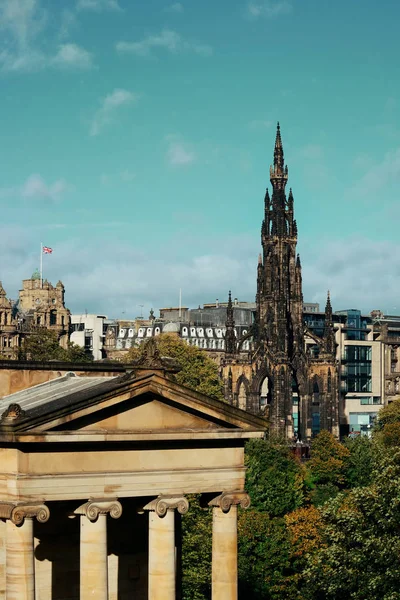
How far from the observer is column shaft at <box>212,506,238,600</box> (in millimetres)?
40250

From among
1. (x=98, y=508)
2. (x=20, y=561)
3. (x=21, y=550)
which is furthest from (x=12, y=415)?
(x=20, y=561)

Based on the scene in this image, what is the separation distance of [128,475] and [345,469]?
10765 cm

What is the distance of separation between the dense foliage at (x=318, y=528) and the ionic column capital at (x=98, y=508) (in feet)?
88.1

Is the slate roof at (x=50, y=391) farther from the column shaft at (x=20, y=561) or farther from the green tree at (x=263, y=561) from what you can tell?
the green tree at (x=263, y=561)

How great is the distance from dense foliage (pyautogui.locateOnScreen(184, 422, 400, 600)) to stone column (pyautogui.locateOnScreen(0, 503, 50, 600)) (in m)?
28.8

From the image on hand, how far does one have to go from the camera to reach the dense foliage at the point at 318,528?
65438mm

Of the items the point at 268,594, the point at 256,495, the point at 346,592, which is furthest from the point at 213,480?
the point at 256,495

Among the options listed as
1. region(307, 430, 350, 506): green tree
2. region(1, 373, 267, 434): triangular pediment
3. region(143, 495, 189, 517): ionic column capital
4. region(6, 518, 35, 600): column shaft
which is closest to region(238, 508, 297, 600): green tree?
region(307, 430, 350, 506): green tree

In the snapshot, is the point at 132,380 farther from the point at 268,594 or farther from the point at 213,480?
the point at 268,594

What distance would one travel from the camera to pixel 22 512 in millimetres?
35750

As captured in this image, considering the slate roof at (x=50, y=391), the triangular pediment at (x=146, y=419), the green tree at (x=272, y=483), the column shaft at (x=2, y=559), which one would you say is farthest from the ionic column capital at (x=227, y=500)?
the green tree at (x=272, y=483)

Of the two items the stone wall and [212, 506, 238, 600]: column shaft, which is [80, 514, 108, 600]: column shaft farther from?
the stone wall

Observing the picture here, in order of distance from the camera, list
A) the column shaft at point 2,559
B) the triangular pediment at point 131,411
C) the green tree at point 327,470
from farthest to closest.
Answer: the green tree at point 327,470
the column shaft at point 2,559
the triangular pediment at point 131,411

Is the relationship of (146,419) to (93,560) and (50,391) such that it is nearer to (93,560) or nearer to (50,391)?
(93,560)
